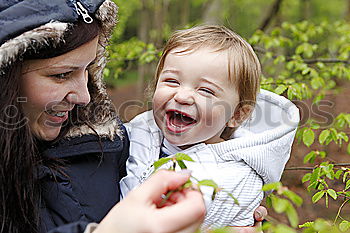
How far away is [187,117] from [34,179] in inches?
29.9

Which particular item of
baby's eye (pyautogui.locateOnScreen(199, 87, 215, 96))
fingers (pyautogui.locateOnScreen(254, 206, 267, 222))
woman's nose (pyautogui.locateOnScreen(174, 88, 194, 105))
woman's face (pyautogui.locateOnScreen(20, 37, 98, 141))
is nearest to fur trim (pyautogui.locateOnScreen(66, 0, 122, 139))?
woman's face (pyautogui.locateOnScreen(20, 37, 98, 141))

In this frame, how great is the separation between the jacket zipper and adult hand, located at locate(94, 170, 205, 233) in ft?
3.28

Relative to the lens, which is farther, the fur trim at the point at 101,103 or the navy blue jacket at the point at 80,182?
the fur trim at the point at 101,103

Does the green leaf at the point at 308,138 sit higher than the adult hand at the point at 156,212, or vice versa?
the adult hand at the point at 156,212

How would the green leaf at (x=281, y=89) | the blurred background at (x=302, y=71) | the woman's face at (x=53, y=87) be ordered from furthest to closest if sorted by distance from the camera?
the blurred background at (x=302, y=71)
the green leaf at (x=281, y=89)
the woman's face at (x=53, y=87)

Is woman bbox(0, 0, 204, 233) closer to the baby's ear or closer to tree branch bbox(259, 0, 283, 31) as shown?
Answer: the baby's ear

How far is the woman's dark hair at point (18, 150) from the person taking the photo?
1920 mm

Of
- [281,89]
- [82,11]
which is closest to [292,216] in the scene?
[82,11]

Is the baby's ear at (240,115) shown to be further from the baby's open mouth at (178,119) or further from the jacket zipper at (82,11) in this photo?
the jacket zipper at (82,11)

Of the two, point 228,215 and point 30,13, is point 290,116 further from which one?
point 30,13

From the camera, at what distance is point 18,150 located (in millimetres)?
1988

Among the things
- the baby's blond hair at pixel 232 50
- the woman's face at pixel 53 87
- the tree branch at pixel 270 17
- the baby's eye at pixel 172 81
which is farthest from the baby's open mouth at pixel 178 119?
the tree branch at pixel 270 17

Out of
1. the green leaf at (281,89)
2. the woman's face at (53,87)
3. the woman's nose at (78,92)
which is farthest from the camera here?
the green leaf at (281,89)

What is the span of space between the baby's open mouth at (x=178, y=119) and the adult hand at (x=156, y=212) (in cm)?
96
